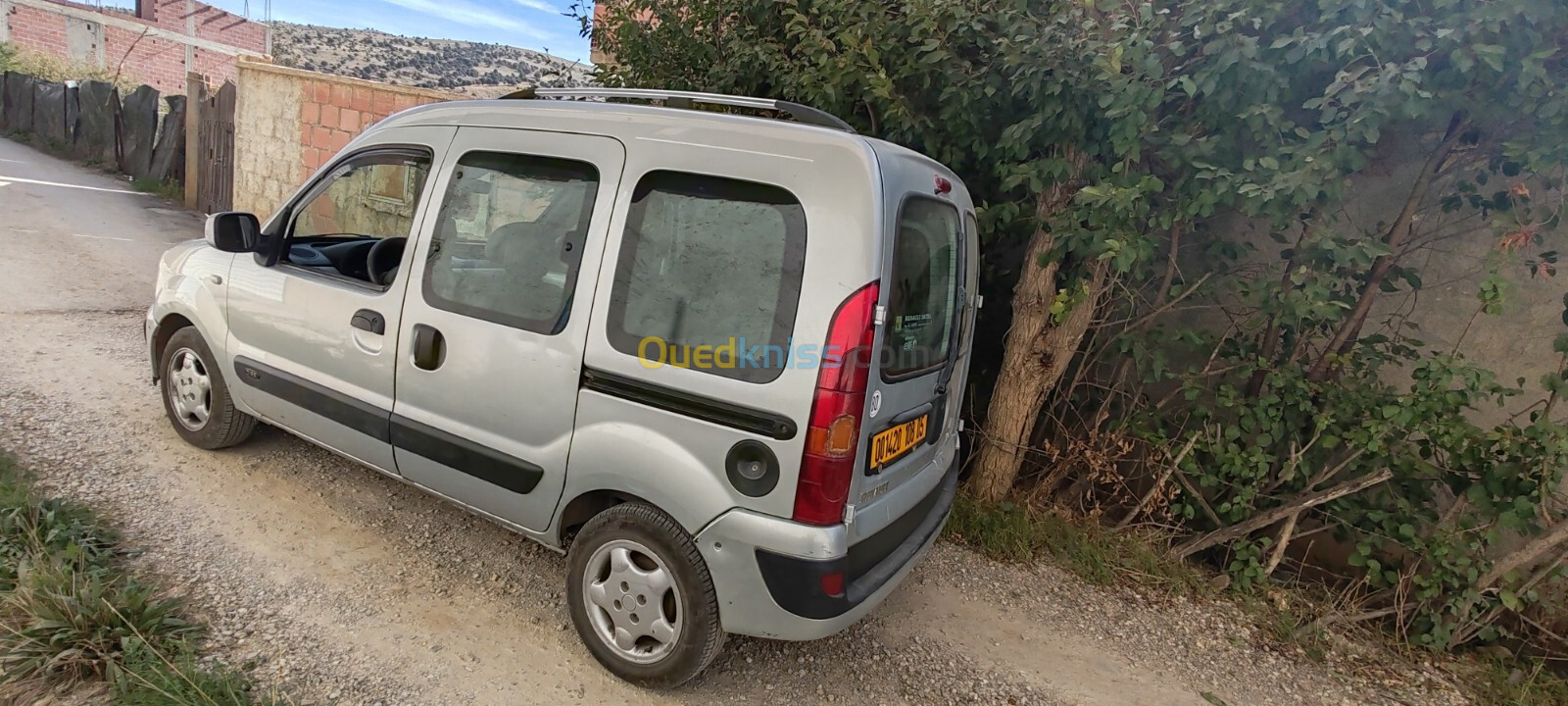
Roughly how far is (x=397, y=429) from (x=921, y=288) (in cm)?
208

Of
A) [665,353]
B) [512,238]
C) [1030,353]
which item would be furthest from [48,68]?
[1030,353]

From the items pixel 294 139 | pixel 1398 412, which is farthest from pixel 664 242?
pixel 294 139

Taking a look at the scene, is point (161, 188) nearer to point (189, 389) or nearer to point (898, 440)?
point (189, 389)

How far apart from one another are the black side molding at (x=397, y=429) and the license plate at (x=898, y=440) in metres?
1.17

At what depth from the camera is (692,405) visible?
2.36 metres

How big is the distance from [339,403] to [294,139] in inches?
271

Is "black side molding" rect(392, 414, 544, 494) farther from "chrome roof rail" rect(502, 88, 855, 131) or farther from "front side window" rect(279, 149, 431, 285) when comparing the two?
"chrome roof rail" rect(502, 88, 855, 131)

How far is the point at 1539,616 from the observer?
3494 mm

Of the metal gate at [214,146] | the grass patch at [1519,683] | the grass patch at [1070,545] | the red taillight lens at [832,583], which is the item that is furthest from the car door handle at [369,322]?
the metal gate at [214,146]

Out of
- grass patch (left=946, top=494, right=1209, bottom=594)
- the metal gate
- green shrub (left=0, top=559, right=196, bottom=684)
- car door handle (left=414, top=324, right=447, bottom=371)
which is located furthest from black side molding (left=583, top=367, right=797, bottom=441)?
the metal gate

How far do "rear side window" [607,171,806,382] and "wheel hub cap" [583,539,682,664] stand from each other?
686mm

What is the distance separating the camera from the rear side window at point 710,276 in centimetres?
228

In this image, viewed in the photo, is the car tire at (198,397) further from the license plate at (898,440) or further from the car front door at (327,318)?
the license plate at (898,440)

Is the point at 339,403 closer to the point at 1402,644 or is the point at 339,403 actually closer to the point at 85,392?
the point at 85,392
